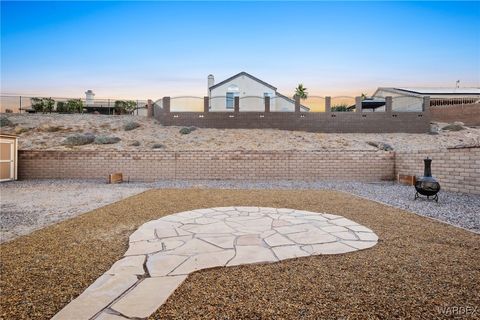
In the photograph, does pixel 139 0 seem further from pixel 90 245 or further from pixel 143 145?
pixel 90 245

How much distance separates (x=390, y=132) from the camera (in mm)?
19188

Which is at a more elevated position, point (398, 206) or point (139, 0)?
point (139, 0)

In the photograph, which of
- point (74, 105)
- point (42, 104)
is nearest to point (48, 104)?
point (42, 104)

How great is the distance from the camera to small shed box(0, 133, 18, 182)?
35.1 feet

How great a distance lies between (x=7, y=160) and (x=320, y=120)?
1668cm

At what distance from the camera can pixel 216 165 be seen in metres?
10.9

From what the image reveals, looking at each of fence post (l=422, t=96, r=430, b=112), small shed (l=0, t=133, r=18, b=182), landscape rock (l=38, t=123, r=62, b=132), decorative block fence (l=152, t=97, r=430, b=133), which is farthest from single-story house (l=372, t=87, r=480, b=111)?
landscape rock (l=38, t=123, r=62, b=132)

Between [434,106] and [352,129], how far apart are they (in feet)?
32.7

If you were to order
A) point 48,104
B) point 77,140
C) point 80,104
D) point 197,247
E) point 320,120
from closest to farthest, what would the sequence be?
point 197,247 → point 77,140 → point 320,120 → point 48,104 → point 80,104

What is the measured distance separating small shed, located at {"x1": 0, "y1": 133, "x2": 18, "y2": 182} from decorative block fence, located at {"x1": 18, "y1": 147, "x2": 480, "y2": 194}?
316 millimetres

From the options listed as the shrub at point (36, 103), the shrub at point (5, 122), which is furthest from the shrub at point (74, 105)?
the shrub at point (5, 122)

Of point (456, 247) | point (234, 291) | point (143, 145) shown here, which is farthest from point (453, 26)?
point (143, 145)

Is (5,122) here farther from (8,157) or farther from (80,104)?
(8,157)

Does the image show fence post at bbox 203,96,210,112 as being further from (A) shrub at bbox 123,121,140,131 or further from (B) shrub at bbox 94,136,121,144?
(B) shrub at bbox 94,136,121,144
